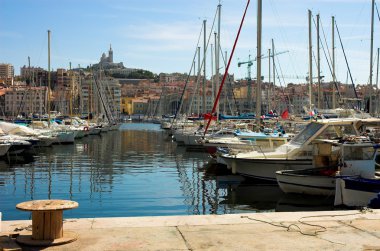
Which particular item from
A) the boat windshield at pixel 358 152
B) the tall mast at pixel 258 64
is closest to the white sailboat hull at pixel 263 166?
the boat windshield at pixel 358 152

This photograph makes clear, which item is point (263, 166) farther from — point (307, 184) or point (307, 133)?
point (307, 184)

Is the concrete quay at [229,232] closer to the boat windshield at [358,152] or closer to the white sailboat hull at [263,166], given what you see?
the boat windshield at [358,152]

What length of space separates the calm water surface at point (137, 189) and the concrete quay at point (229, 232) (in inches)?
217

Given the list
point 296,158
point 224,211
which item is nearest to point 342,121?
point 296,158

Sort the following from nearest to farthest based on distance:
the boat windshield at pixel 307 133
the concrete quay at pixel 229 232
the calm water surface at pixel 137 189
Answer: the concrete quay at pixel 229 232
the calm water surface at pixel 137 189
the boat windshield at pixel 307 133

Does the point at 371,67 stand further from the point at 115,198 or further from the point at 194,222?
the point at 194,222

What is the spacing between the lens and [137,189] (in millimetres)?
20031

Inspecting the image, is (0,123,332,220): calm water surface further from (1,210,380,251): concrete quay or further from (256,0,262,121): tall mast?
(1,210,380,251): concrete quay

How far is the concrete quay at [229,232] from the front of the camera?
8.05 m

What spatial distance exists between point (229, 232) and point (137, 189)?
37.7 ft

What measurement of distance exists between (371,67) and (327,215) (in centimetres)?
3106

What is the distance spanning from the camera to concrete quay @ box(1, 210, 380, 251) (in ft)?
26.4

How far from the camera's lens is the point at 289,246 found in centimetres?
804

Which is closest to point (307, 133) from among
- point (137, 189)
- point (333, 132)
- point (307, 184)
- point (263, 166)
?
point (333, 132)
